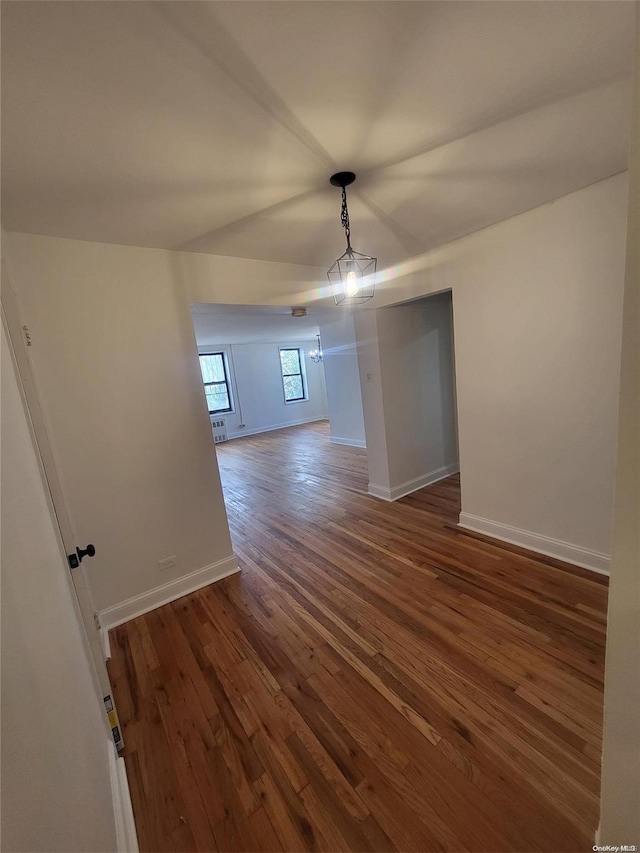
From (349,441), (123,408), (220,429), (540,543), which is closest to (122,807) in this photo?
(123,408)

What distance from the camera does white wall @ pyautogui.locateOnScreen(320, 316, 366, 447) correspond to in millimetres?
5961

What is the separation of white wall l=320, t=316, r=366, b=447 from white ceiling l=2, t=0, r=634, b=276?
386 cm

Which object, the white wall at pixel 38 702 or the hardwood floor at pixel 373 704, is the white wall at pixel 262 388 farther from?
the white wall at pixel 38 702

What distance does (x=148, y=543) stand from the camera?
7.77 ft

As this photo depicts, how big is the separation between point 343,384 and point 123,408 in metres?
Result: 4.54

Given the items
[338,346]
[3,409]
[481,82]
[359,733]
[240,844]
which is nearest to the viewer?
[3,409]

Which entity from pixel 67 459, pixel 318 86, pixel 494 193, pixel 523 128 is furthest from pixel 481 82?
pixel 67 459

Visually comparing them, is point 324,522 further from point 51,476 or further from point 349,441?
point 349,441

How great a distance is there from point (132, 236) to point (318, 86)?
1.46m

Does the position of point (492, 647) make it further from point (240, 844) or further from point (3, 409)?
point (3, 409)

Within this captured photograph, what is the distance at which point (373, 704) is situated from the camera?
1531 millimetres

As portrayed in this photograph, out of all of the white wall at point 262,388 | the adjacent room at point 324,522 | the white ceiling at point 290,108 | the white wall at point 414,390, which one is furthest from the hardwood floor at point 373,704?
the white wall at point 262,388

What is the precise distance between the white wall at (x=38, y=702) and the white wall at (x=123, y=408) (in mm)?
1278

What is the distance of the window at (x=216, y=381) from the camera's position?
8.23 metres
